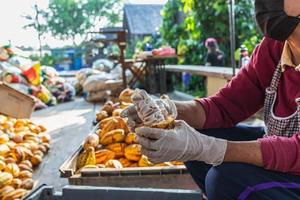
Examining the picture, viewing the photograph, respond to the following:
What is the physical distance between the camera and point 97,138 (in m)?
2.73

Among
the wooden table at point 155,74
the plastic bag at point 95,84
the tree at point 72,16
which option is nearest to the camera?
the wooden table at point 155,74

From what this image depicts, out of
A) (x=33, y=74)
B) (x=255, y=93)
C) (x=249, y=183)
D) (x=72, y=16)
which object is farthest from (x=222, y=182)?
(x=72, y=16)

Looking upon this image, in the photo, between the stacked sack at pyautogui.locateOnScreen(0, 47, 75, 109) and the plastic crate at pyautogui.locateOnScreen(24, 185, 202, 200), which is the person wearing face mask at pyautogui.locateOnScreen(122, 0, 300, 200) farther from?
the stacked sack at pyautogui.locateOnScreen(0, 47, 75, 109)

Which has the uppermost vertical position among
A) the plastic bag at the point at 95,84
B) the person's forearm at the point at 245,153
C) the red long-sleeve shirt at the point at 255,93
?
the red long-sleeve shirt at the point at 255,93

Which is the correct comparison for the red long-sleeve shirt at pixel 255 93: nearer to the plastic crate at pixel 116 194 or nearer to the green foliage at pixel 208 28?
the plastic crate at pixel 116 194

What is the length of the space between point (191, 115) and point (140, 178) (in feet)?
2.13

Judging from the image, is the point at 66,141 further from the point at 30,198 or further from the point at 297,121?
the point at 297,121

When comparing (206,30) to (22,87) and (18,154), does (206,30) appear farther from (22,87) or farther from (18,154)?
(18,154)

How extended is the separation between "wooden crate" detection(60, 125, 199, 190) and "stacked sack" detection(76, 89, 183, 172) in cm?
15

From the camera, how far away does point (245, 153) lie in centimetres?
123

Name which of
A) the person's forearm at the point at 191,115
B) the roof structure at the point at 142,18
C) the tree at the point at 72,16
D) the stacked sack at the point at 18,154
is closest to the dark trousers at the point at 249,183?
the person's forearm at the point at 191,115

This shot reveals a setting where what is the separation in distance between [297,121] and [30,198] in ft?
3.28

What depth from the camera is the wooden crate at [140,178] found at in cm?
212

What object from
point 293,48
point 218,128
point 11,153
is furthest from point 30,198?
point 11,153
